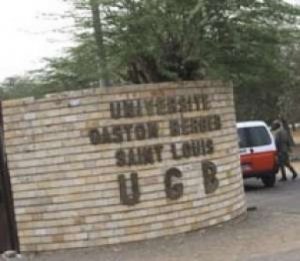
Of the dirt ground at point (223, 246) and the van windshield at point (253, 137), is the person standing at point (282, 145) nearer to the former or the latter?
the van windshield at point (253, 137)

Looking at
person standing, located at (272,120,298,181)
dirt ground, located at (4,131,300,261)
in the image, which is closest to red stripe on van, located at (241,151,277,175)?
person standing, located at (272,120,298,181)

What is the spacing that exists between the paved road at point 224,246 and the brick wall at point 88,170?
0.90 ft

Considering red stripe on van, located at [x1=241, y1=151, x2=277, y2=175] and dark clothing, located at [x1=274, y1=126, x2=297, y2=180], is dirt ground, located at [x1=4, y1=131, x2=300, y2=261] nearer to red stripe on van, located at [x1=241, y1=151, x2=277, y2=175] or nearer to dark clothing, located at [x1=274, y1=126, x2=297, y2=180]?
red stripe on van, located at [x1=241, y1=151, x2=277, y2=175]

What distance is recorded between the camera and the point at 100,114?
451 inches

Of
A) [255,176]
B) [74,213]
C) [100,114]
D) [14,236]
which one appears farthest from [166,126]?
[255,176]

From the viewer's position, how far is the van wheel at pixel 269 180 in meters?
21.2

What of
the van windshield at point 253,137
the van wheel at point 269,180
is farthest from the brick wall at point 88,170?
the van wheel at point 269,180

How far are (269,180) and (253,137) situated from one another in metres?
1.22

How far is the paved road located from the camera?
33.6 ft

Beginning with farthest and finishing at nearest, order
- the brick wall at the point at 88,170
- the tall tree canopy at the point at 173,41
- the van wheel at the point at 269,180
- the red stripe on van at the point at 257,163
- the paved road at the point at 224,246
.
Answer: the van wheel at the point at 269,180 < the red stripe on van at the point at 257,163 < the tall tree canopy at the point at 173,41 < the brick wall at the point at 88,170 < the paved road at the point at 224,246

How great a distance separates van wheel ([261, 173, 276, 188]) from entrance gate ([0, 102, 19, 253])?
10708 mm

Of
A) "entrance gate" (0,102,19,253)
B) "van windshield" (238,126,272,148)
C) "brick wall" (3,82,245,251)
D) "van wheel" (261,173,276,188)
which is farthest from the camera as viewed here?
"van wheel" (261,173,276,188)

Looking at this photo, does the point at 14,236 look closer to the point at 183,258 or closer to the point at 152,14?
the point at 183,258

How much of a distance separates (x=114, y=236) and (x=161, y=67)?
9.09 feet
